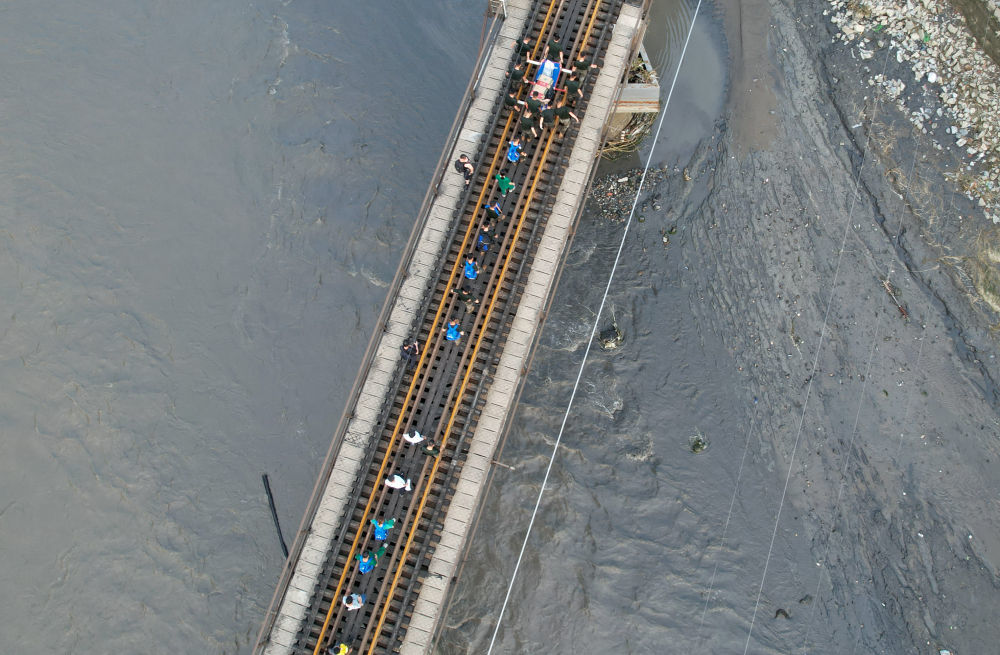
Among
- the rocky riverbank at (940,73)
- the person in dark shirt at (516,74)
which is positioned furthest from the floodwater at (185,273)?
the rocky riverbank at (940,73)

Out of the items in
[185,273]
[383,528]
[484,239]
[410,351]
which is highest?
[484,239]

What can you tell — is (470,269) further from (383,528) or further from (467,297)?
(383,528)

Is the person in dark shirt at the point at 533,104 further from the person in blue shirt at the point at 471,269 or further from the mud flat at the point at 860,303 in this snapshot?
the mud flat at the point at 860,303

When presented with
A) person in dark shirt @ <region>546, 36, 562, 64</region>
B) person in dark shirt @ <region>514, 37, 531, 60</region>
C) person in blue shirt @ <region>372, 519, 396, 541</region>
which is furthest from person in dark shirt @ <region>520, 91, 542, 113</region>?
person in blue shirt @ <region>372, 519, 396, 541</region>

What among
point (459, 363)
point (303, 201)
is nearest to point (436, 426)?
point (459, 363)

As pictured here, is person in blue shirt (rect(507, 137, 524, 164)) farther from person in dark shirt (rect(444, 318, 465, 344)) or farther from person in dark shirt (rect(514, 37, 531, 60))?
person in dark shirt (rect(444, 318, 465, 344))

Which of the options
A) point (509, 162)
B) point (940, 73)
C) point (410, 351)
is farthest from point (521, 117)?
point (940, 73)
